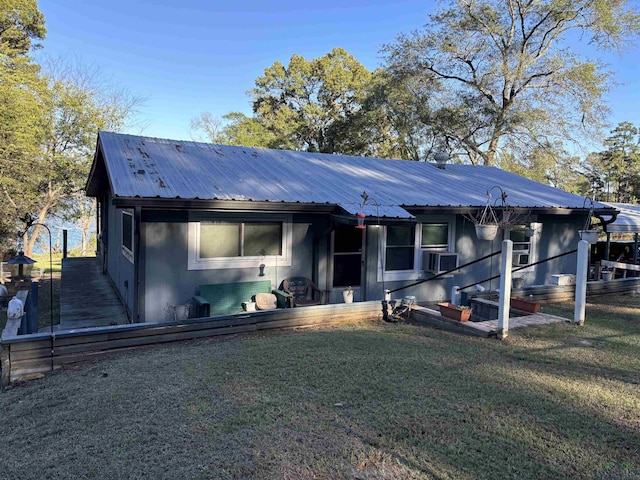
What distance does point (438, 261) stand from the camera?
9203mm

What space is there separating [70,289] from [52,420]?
7.54 m

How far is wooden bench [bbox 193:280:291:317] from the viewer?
23.9ft

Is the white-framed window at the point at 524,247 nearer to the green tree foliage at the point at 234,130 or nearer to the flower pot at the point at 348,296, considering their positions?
the flower pot at the point at 348,296

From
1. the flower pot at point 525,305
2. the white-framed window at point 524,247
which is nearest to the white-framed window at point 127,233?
the flower pot at point 525,305

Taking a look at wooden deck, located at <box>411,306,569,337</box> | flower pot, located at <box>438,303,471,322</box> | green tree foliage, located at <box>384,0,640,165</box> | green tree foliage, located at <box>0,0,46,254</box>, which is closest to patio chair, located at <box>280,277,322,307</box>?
wooden deck, located at <box>411,306,569,337</box>

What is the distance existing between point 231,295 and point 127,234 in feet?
10.2

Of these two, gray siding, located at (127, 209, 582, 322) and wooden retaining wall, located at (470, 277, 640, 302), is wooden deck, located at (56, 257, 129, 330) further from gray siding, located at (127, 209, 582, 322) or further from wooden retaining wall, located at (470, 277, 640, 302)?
wooden retaining wall, located at (470, 277, 640, 302)

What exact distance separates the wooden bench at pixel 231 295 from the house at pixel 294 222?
5.1 inches

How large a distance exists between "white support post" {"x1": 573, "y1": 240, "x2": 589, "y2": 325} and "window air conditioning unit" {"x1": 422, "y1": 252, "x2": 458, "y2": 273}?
2.64m

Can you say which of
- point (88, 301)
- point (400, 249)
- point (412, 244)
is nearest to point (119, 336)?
point (88, 301)

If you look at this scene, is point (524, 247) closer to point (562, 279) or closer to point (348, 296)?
point (562, 279)

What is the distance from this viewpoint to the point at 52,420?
3578mm

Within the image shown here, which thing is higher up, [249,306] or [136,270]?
[136,270]

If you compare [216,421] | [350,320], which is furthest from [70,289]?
[216,421]
